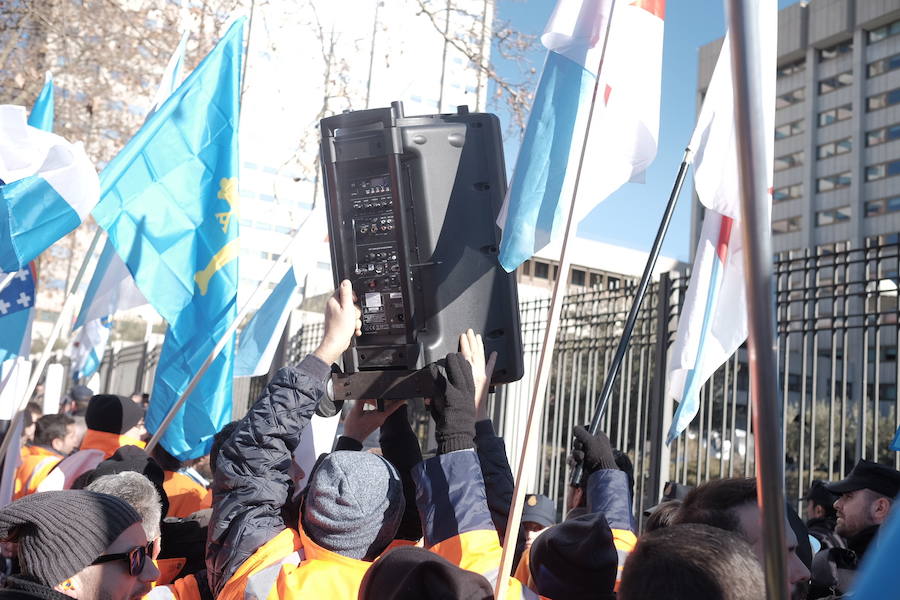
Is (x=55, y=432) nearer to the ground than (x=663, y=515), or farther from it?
nearer to the ground

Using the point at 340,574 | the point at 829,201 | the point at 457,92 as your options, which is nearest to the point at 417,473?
the point at 340,574

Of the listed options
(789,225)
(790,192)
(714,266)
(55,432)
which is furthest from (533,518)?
(790,192)

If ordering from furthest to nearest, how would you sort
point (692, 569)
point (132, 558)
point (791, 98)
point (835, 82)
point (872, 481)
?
1. point (791, 98)
2. point (835, 82)
3. point (872, 481)
4. point (132, 558)
5. point (692, 569)

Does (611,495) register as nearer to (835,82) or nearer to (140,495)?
(140,495)

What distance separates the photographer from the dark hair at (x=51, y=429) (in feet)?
21.5

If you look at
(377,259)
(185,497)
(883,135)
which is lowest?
(185,497)

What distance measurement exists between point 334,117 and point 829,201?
243 feet

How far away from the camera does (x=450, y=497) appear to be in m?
2.46

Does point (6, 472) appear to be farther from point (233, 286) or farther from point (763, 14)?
point (763, 14)

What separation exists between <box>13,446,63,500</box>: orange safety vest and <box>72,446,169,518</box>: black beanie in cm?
163

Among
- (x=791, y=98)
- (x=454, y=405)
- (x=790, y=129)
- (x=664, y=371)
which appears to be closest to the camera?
(x=454, y=405)

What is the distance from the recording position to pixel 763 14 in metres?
3.05

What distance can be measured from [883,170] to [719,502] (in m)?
72.2

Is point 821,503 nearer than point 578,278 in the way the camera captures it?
Yes
